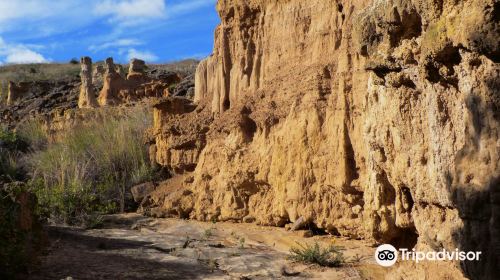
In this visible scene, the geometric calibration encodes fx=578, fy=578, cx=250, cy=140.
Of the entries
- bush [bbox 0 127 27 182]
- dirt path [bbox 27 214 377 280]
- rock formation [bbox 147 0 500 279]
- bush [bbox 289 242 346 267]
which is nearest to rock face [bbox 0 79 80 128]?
bush [bbox 0 127 27 182]

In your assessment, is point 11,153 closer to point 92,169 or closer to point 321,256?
point 92,169

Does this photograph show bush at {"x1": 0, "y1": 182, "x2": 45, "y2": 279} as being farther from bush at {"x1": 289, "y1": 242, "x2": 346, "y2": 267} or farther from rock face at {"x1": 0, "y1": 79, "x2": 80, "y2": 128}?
rock face at {"x1": 0, "y1": 79, "x2": 80, "y2": 128}

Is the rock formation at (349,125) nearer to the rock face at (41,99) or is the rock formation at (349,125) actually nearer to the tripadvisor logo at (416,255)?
the tripadvisor logo at (416,255)

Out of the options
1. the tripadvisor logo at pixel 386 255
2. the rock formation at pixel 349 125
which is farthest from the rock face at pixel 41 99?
the tripadvisor logo at pixel 386 255

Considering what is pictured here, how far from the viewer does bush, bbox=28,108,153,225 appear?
10484mm

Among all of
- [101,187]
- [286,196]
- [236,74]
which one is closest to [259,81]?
[236,74]

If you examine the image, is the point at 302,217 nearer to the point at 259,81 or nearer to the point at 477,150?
the point at 259,81

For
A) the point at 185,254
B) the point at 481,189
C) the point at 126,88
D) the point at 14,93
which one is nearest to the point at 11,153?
the point at 126,88

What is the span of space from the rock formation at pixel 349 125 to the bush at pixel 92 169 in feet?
3.36

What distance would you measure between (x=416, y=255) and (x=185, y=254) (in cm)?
339

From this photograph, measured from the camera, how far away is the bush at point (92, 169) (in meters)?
10.5

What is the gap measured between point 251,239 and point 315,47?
9.79ft

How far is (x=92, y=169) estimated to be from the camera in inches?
508

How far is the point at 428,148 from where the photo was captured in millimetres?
4562
